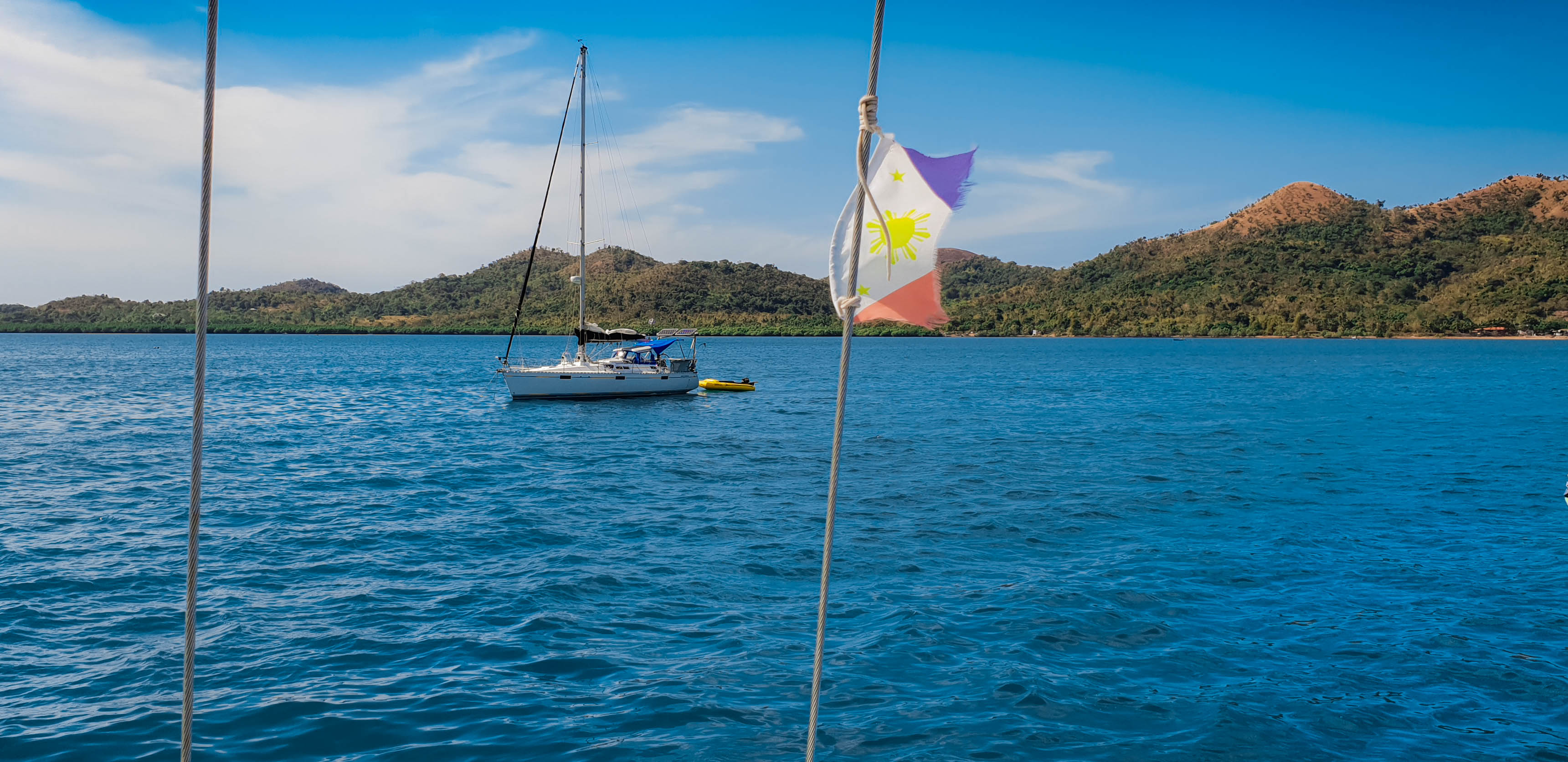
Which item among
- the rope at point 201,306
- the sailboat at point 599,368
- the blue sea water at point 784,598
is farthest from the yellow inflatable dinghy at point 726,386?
the rope at point 201,306

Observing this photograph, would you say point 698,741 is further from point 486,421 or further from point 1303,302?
point 1303,302

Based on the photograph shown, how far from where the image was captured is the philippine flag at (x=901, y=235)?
167 inches

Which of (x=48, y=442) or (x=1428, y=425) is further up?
(x=1428, y=425)

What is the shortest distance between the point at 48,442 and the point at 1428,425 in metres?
55.8

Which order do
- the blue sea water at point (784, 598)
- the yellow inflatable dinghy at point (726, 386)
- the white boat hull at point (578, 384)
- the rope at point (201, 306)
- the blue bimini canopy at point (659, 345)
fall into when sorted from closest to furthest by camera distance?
the rope at point (201, 306)
the blue sea water at point (784, 598)
the white boat hull at point (578, 384)
the blue bimini canopy at point (659, 345)
the yellow inflatable dinghy at point (726, 386)

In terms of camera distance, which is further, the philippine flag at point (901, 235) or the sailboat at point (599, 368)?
the sailboat at point (599, 368)

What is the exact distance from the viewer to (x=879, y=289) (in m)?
4.29

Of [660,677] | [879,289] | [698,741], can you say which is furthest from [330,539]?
[879,289]

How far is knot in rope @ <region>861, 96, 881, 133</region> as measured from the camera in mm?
4125

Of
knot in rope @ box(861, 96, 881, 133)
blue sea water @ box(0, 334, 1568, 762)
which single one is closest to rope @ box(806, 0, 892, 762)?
knot in rope @ box(861, 96, 881, 133)

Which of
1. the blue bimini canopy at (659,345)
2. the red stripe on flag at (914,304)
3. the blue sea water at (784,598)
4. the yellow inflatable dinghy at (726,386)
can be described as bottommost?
A: the blue sea water at (784,598)

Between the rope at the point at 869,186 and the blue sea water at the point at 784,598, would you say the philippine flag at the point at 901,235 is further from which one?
the blue sea water at the point at 784,598

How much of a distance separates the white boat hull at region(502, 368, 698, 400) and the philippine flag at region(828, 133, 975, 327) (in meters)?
43.9

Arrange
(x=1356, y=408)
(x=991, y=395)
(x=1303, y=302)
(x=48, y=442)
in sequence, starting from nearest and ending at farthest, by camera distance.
Result: (x=48, y=442), (x=1356, y=408), (x=991, y=395), (x=1303, y=302)
